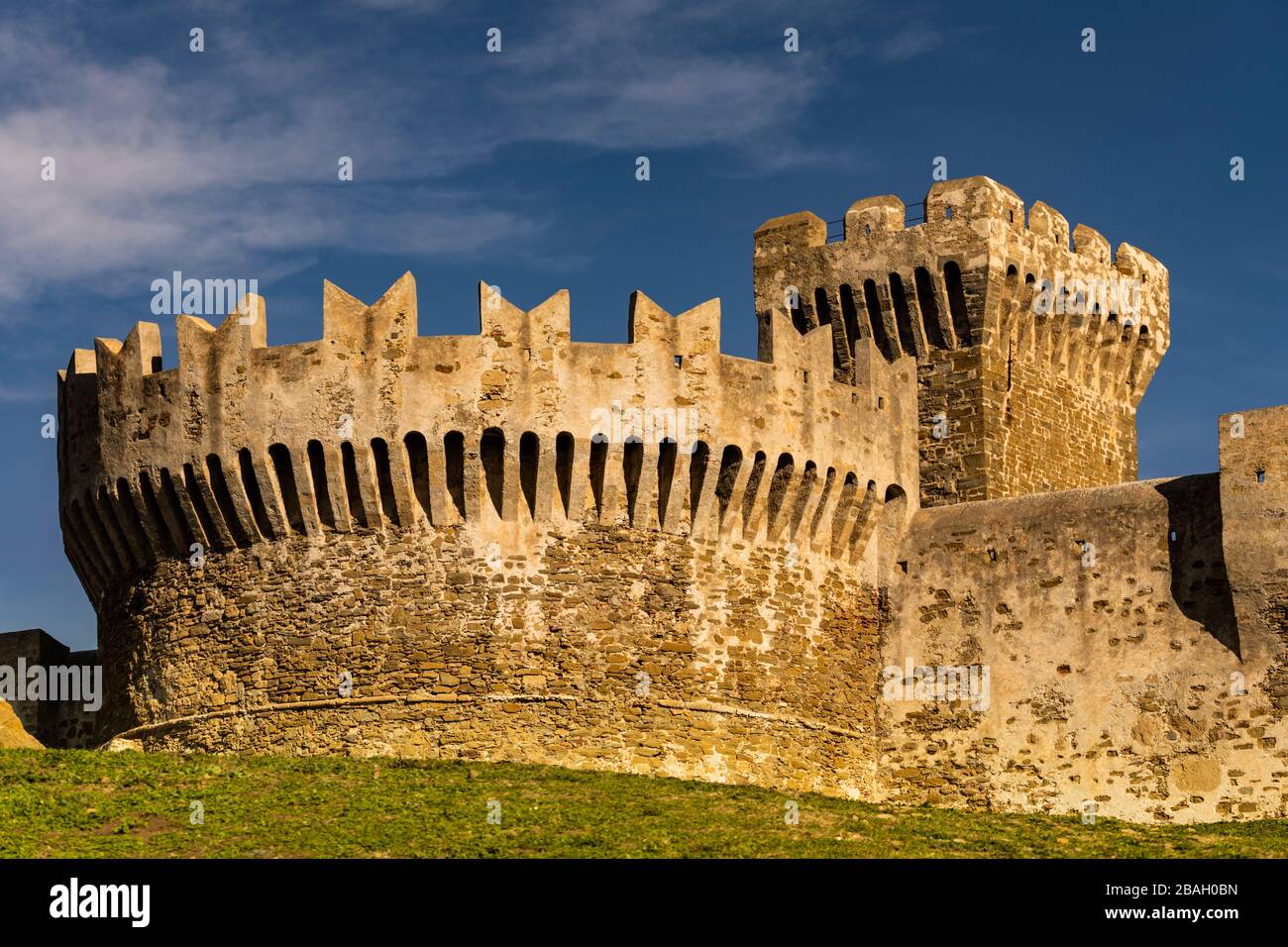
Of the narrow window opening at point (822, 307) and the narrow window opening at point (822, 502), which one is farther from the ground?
the narrow window opening at point (822, 307)

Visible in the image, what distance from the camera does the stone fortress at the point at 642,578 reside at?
→ 100 ft

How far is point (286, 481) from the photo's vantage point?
3167cm

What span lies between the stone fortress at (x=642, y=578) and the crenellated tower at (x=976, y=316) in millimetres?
2399

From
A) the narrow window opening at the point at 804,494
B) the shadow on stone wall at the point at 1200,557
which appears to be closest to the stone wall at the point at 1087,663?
the shadow on stone wall at the point at 1200,557

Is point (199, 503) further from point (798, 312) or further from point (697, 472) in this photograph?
point (798, 312)

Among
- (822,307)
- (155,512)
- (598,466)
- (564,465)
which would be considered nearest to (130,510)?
(155,512)

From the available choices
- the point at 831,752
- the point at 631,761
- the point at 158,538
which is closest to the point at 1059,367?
the point at 831,752

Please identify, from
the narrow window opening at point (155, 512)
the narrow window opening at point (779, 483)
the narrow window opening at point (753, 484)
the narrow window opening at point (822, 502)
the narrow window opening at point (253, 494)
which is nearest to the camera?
the narrow window opening at point (253, 494)

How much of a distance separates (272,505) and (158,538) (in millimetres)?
2105

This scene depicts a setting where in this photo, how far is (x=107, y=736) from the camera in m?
33.6

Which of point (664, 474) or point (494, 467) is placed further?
point (664, 474)

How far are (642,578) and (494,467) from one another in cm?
247

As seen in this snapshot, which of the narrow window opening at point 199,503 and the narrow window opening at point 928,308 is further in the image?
the narrow window opening at point 928,308

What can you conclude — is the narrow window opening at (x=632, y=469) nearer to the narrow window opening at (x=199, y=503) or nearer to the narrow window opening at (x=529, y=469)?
the narrow window opening at (x=529, y=469)
